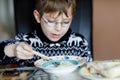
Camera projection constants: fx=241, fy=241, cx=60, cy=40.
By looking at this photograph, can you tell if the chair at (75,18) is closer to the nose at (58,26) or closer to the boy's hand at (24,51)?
the nose at (58,26)

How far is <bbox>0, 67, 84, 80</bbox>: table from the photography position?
2.62ft

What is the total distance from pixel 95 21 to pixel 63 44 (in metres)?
0.44

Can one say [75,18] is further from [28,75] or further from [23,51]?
[28,75]

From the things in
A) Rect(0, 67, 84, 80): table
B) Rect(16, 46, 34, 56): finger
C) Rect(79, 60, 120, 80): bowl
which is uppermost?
Rect(16, 46, 34, 56): finger

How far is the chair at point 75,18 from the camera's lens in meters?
1.30

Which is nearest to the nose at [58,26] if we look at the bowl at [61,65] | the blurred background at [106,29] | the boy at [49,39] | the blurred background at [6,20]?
the boy at [49,39]

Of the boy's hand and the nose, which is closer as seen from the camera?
the boy's hand

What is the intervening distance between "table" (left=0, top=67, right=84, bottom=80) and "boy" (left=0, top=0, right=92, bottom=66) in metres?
0.07

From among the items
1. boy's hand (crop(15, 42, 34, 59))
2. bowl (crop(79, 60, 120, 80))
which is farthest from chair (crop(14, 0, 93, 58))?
bowl (crop(79, 60, 120, 80))

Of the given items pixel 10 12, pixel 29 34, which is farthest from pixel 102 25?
pixel 10 12

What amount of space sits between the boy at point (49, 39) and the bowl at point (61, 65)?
0.07 metres

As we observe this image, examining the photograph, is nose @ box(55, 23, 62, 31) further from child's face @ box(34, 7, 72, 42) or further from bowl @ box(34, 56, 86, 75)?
bowl @ box(34, 56, 86, 75)

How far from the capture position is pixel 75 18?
4.42ft

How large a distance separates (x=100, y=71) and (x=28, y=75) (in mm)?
245
